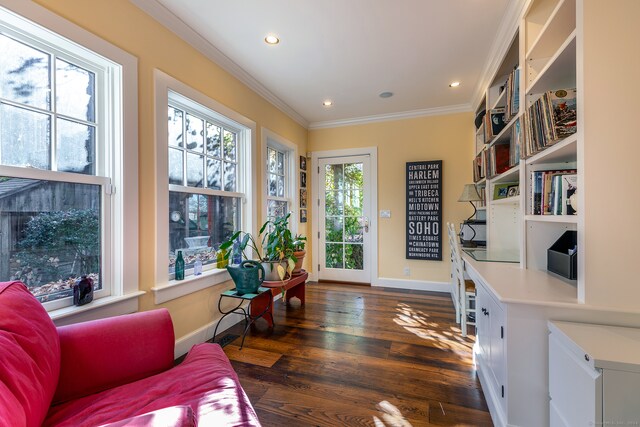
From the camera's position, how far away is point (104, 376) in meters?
1.14

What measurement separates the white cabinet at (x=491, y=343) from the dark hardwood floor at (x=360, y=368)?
17 centimetres

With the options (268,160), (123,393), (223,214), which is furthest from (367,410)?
(268,160)

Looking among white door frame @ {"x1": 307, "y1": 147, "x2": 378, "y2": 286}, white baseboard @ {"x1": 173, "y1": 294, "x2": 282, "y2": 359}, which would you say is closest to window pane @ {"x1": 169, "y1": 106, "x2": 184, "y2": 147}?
white baseboard @ {"x1": 173, "y1": 294, "x2": 282, "y2": 359}

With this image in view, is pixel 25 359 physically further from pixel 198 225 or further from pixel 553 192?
pixel 553 192

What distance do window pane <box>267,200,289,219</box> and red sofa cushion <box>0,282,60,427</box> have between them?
8.46ft

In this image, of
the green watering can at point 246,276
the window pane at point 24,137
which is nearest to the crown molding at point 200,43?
the window pane at point 24,137

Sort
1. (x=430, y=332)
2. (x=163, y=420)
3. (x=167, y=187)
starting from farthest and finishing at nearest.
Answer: (x=430, y=332) < (x=167, y=187) < (x=163, y=420)

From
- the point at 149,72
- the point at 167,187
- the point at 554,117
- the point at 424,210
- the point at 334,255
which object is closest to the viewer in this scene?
the point at 554,117

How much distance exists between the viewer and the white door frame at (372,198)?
4.14 m

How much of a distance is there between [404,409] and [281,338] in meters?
1.19

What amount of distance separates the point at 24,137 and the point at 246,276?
1598mm

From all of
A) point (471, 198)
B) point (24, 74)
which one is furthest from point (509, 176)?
point (24, 74)

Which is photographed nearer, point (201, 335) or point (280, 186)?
point (201, 335)

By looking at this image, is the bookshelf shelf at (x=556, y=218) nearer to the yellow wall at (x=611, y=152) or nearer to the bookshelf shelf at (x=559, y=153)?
the yellow wall at (x=611, y=152)
